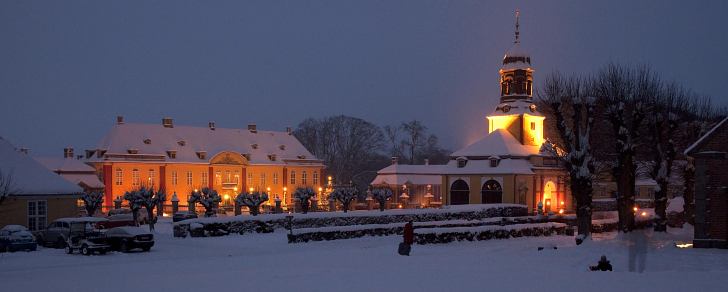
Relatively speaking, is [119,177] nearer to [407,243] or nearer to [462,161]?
[462,161]

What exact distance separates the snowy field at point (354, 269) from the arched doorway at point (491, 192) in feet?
86.3

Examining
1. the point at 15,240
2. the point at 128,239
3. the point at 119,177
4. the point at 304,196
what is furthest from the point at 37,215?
the point at 119,177

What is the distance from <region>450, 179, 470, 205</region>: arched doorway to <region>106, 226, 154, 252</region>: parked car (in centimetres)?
3512

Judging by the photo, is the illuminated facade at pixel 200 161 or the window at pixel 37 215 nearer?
the window at pixel 37 215

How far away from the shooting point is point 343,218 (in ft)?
125

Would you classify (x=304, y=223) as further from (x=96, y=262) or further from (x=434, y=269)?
(x=434, y=269)

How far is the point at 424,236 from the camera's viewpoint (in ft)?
98.2

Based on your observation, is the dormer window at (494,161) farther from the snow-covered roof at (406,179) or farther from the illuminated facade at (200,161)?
the illuminated facade at (200,161)

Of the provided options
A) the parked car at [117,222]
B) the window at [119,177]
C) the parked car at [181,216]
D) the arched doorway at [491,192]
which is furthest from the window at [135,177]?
the arched doorway at [491,192]

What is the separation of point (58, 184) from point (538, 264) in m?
26.2

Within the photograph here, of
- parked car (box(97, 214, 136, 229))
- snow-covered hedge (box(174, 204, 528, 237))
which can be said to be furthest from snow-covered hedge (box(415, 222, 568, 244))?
parked car (box(97, 214, 136, 229))

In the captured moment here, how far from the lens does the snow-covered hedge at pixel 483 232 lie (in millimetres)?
30203

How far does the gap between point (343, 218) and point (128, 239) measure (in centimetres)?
1406

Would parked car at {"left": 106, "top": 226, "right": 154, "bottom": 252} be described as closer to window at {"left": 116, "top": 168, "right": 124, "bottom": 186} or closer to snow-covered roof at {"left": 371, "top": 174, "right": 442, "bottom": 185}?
window at {"left": 116, "top": 168, "right": 124, "bottom": 186}
